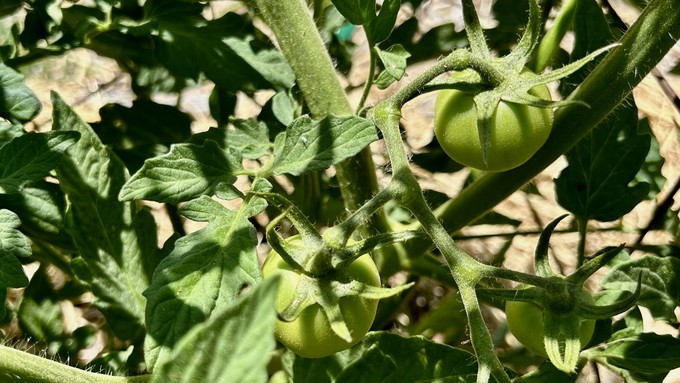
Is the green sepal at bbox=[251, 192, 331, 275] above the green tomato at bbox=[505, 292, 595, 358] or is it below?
above

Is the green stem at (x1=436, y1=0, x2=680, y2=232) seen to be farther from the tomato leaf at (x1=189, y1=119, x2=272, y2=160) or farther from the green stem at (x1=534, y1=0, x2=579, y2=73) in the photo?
the tomato leaf at (x1=189, y1=119, x2=272, y2=160)

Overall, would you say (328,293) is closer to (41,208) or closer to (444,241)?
(444,241)

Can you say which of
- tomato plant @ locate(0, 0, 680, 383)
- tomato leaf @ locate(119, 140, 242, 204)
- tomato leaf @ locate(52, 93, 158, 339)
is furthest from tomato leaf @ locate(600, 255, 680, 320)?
tomato leaf @ locate(52, 93, 158, 339)

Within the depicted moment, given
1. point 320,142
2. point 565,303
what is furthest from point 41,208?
point 565,303

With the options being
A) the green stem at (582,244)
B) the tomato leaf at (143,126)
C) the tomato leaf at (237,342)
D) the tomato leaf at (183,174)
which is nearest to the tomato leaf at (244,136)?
the tomato leaf at (183,174)

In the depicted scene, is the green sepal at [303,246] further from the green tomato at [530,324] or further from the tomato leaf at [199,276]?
the green tomato at [530,324]

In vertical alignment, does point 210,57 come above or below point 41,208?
above
